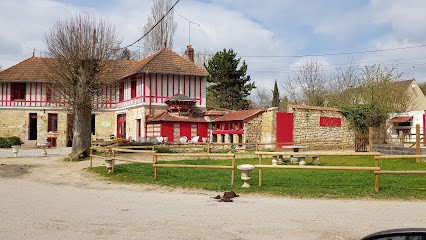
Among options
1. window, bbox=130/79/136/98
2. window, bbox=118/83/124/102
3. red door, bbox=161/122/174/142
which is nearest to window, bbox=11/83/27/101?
window, bbox=118/83/124/102

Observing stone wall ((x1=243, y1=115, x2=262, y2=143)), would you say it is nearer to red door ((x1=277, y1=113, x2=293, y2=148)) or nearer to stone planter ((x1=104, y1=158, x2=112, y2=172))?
red door ((x1=277, y1=113, x2=293, y2=148))

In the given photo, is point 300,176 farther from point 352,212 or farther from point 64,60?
point 64,60

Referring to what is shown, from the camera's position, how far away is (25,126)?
28.6 meters

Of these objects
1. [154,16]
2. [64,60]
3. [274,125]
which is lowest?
[274,125]

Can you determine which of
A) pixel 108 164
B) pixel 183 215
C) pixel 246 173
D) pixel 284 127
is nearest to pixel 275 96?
pixel 284 127

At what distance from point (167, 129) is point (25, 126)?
12476 millimetres

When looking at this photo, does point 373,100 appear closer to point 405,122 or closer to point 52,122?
point 405,122

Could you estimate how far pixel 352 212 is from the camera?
6.54 meters

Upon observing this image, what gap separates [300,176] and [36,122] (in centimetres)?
2531

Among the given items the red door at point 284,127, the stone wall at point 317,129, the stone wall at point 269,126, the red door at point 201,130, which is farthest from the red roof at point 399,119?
the red door at point 201,130

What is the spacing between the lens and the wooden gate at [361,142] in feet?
70.1

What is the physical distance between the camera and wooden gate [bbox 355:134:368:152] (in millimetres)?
21367

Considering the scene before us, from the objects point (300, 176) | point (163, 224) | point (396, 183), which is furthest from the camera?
point (300, 176)

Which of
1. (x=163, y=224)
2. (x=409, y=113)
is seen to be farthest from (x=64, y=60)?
(x=409, y=113)
